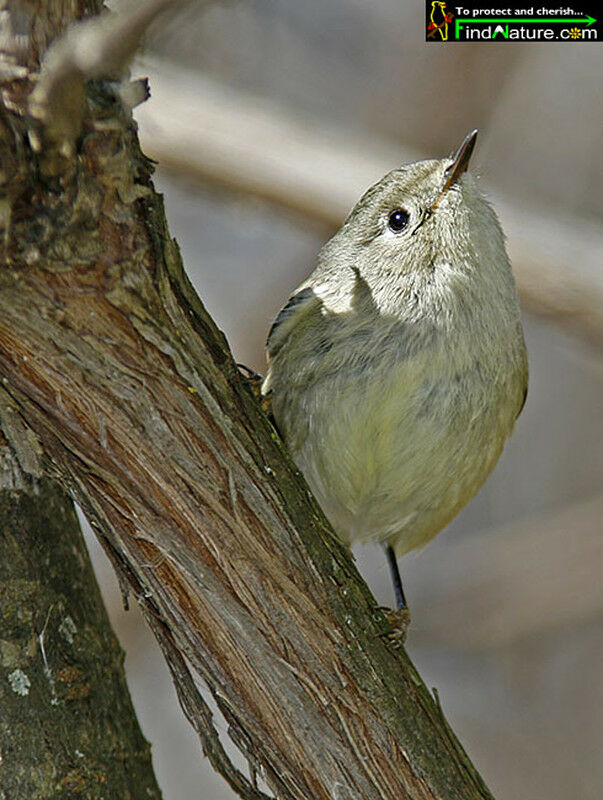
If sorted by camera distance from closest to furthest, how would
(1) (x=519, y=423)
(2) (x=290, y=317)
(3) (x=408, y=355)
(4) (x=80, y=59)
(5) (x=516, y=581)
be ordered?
1. (4) (x=80, y=59)
2. (3) (x=408, y=355)
3. (2) (x=290, y=317)
4. (5) (x=516, y=581)
5. (1) (x=519, y=423)

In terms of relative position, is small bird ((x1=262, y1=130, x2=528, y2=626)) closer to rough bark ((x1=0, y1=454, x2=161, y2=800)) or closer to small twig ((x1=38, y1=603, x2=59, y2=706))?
rough bark ((x1=0, y1=454, x2=161, y2=800))

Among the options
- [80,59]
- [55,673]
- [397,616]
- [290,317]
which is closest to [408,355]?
[290,317]

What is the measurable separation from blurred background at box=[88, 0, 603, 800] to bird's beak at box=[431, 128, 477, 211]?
1632 millimetres

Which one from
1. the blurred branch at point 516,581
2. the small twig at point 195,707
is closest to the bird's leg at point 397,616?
the small twig at point 195,707

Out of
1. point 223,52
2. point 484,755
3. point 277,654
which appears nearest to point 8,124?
point 277,654

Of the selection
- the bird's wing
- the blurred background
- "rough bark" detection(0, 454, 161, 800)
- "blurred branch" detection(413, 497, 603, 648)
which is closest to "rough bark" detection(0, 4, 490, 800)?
"rough bark" detection(0, 454, 161, 800)

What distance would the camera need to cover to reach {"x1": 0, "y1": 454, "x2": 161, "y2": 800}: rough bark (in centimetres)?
172

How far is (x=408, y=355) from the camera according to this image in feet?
7.86

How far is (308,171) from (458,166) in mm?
846

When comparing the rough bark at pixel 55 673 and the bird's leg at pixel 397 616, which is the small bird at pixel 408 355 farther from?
the rough bark at pixel 55 673

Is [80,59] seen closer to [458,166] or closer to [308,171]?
[458,166]

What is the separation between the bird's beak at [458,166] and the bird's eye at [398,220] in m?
0.08

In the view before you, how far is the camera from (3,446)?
1.77 m

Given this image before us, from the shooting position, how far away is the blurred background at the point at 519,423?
4.48 metres
